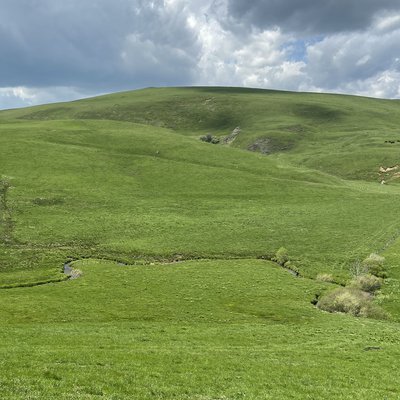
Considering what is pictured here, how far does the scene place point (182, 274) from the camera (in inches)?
2413

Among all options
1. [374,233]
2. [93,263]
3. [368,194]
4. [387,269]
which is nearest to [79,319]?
[93,263]

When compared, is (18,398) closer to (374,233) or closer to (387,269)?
(387,269)

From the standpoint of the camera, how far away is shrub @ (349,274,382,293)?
57719 millimetres

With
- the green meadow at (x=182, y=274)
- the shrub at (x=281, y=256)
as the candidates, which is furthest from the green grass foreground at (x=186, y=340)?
the shrub at (x=281, y=256)

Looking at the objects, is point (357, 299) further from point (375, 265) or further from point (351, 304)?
point (375, 265)

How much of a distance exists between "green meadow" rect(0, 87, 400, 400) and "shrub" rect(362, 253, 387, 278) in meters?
1.31

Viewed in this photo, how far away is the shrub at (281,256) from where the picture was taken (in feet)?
234

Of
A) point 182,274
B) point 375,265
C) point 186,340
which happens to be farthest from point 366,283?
point 186,340

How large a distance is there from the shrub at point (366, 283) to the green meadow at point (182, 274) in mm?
1653

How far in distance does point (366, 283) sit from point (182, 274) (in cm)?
2582

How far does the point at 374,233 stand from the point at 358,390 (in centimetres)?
6393

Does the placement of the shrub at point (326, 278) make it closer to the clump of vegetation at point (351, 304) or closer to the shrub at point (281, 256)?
the shrub at point (281, 256)

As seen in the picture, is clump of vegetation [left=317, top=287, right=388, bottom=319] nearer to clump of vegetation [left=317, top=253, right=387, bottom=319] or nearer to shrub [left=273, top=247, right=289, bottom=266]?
clump of vegetation [left=317, top=253, right=387, bottom=319]

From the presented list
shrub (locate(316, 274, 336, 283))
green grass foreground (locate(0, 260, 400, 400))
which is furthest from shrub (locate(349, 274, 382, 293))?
green grass foreground (locate(0, 260, 400, 400))
